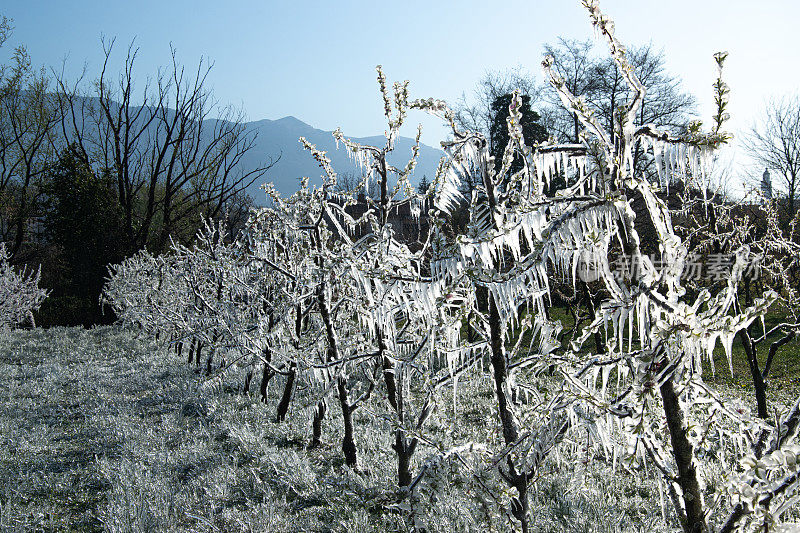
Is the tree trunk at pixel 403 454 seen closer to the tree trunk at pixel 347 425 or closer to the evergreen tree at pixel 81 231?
the tree trunk at pixel 347 425

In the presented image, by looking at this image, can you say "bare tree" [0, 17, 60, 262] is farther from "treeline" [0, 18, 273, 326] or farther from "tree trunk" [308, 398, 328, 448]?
"tree trunk" [308, 398, 328, 448]

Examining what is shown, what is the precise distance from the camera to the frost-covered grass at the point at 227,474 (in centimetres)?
395

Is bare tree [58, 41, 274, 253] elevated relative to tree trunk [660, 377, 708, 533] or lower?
elevated

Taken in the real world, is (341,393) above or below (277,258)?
below

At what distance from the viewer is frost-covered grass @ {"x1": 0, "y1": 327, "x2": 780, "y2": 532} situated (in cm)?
395

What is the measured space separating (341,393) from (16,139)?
982 inches

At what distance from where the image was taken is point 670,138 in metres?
1.84

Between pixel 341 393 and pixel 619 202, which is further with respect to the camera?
pixel 341 393

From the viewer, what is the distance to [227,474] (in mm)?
4934

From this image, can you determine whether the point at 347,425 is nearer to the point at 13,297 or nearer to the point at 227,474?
the point at 227,474

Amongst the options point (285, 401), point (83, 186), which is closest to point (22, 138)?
point (83, 186)

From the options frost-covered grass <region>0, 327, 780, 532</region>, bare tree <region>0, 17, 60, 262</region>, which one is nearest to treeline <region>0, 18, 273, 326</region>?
bare tree <region>0, 17, 60, 262</region>

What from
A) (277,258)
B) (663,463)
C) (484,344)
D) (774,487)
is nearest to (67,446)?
(277,258)

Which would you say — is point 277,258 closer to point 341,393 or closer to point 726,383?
point 341,393
